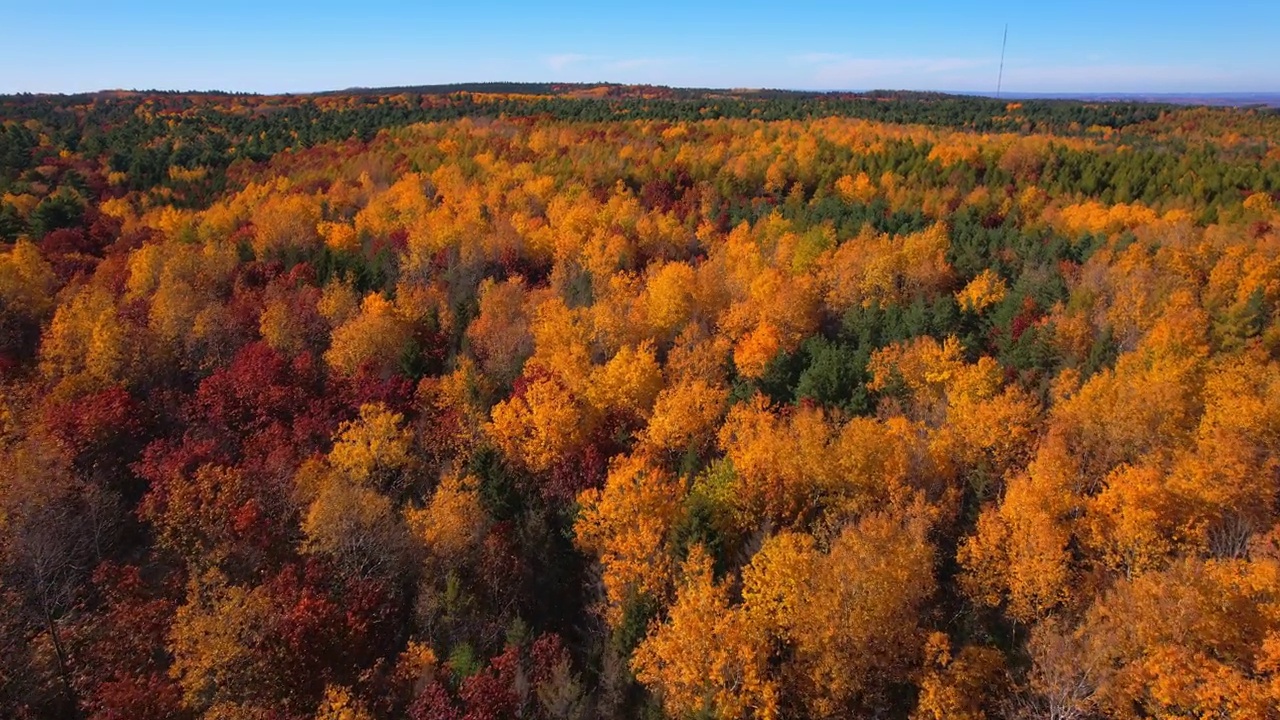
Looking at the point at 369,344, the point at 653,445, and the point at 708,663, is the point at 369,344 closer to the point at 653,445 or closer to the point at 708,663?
the point at 653,445

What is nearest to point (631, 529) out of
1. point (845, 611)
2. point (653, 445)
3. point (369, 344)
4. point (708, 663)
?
point (653, 445)

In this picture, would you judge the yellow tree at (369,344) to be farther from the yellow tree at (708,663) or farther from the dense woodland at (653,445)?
the yellow tree at (708,663)

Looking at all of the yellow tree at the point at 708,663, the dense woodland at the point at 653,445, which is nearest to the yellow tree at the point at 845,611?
the dense woodland at the point at 653,445

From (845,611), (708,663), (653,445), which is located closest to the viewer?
(708,663)

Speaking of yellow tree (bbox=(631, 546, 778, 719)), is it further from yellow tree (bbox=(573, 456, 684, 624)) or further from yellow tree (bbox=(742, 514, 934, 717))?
yellow tree (bbox=(573, 456, 684, 624))

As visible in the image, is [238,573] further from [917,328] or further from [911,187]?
[911,187]

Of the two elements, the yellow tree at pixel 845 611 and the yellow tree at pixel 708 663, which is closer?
the yellow tree at pixel 708 663

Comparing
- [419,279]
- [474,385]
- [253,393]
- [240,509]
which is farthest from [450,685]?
[419,279]

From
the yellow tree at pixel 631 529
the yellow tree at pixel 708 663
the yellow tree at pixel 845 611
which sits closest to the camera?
the yellow tree at pixel 708 663

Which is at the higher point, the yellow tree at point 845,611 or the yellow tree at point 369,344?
the yellow tree at point 369,344
